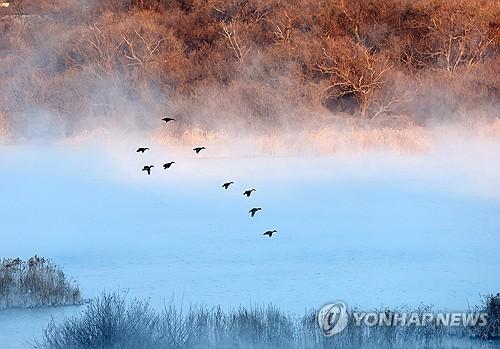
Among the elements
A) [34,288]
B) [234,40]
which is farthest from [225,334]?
[234,40]

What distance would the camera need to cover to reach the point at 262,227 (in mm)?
13211

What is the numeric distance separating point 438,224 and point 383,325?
5439mm

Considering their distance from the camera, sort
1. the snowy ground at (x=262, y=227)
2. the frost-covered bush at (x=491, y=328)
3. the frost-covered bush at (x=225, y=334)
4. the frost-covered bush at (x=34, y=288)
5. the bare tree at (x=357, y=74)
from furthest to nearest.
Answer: the bare tree at (x=357, y=74), the snowy ground at (x=262, y=227), the frost-covered bush at (x=34, y=288), the frost-covered bush at (x=491, y=328), the frost-covered bush at (x=225, y=334)

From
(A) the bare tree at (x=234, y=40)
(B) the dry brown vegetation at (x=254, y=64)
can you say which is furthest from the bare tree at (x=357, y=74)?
(A) the bare tree at (x=234, y=40)

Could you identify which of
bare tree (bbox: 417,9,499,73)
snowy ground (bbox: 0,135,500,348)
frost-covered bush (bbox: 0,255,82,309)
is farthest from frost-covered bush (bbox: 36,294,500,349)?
bare tree (bbox: 417,9,499,73)

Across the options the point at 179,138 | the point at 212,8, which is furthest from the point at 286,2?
the point at 179,138

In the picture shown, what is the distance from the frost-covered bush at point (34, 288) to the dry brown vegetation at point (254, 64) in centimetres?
1582

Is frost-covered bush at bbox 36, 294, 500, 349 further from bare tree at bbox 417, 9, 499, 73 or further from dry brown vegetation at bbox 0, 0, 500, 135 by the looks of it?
bare tree at bbox 417, 9, 499, 73

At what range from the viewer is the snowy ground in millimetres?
9773

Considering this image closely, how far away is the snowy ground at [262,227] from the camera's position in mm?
9773

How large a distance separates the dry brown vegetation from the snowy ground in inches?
228

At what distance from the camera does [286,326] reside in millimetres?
7859

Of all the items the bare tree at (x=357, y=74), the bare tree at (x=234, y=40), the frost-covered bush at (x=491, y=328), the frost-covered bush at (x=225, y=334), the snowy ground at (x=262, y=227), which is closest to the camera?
the frost-covered bush at (x=225, y=334)

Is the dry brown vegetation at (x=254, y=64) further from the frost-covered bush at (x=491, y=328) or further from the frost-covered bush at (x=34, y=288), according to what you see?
the frost-covered bush at (x=491, y=328)
